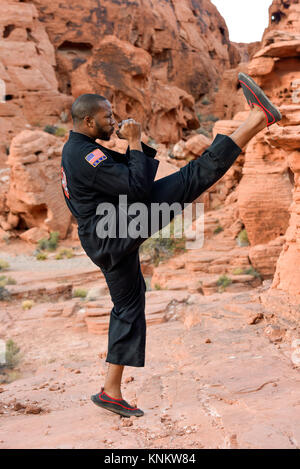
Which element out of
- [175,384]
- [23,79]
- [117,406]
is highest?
[23,79]

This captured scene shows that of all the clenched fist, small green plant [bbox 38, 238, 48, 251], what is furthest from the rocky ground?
small green plant [bbox 38, 238, 48, 251]

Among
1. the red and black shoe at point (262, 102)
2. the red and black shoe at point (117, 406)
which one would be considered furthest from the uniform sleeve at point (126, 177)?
the red and black shoe at point (117, 406)

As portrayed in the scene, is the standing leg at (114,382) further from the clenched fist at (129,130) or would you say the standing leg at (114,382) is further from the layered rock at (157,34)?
the layered rock at (157,34)

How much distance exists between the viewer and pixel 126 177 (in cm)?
258

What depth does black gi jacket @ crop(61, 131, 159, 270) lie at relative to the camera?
2.59 m

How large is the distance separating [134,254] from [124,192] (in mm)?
483

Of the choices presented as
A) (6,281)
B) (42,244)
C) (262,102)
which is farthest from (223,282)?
(42,244)

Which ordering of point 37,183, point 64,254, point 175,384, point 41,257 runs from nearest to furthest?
1. point 175,384
2. point 41,257
3. point 64,254
4. point 37,183

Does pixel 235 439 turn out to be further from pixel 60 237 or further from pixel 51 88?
pixel 51 88

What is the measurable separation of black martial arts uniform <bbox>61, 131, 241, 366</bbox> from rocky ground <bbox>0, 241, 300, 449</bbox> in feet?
1.73

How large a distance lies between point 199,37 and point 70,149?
1310 inches

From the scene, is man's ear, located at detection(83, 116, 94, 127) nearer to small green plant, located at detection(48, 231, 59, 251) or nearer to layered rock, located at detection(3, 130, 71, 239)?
small green plant, located at detection(48, 231, 59, 251)

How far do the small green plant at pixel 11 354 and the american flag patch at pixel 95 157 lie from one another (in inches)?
199

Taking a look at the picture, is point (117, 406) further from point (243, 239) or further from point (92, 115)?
point (243, 239)
